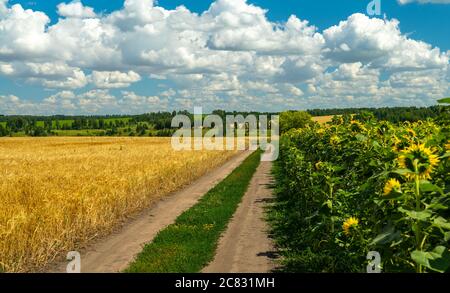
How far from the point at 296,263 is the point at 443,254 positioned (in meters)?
6.09

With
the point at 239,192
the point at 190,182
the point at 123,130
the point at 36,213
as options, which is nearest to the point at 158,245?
the point at 36,213

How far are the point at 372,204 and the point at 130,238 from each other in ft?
26.7

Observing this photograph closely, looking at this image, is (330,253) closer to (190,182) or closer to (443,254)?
(443,254)

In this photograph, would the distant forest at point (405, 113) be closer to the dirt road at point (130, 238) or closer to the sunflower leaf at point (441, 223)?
the sunflower leaf at point (441, 223)

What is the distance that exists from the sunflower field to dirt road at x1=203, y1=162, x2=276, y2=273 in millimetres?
413

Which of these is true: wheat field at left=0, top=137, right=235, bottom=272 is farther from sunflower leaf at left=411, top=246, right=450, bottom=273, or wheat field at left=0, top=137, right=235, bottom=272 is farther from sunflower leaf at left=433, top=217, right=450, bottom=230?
sunflower leaf at left=433, top=217, right=450, bottom=230

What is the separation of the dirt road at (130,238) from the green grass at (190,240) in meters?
0.33

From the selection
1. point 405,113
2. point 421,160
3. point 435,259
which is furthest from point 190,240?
point 405,113

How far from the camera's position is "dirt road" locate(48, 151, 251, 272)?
9.73m

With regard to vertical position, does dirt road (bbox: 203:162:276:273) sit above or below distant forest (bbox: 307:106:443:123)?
below

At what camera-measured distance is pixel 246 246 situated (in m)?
11.1

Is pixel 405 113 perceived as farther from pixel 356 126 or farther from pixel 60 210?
pixel 60 210

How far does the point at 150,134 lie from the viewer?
12525 cm

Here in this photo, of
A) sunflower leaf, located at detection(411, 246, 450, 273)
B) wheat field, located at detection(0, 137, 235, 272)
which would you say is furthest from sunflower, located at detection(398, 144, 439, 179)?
wheat field, located at detection(0, 137, 235, 272)
